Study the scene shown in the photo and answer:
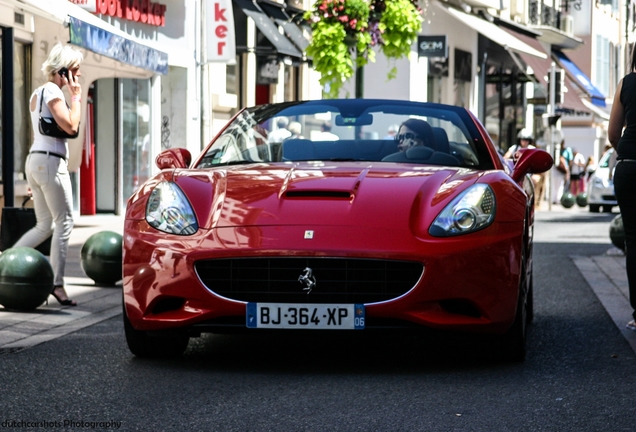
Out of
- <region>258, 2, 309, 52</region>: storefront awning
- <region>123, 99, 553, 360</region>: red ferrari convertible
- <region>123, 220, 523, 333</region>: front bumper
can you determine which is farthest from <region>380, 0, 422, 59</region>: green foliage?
<region>123, 220, 523, 333</region>: front bumper

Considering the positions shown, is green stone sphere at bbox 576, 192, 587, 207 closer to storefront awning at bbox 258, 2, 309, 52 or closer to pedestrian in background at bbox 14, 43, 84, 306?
storefront awning at bbox 258, 2, 309, 52

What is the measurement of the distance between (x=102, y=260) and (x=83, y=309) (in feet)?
5.09

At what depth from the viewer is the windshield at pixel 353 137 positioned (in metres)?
7.18

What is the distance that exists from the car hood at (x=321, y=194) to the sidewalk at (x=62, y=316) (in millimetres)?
1400

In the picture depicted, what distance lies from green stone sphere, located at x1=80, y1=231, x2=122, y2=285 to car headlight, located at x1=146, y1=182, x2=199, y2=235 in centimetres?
396

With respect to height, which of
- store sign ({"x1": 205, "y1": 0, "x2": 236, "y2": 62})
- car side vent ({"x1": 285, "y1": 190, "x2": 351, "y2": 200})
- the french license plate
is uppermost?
store sign ({"x1": 205, "y1": 0, "x2": 236, "y2": 62})

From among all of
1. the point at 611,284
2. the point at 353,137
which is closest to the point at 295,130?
the point at 353,137

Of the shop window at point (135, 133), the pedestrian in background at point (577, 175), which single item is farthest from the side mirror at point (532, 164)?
the pedestrian in background at point (577, 175)

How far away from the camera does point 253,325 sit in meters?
6.07

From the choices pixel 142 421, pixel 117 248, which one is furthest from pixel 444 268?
pixel 117 248

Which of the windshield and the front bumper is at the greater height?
the windshield

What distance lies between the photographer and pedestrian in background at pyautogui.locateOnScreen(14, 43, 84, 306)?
347 inches

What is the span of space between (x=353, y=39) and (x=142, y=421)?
1623 centimetres

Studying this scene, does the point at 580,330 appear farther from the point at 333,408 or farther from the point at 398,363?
the point at 333,408
